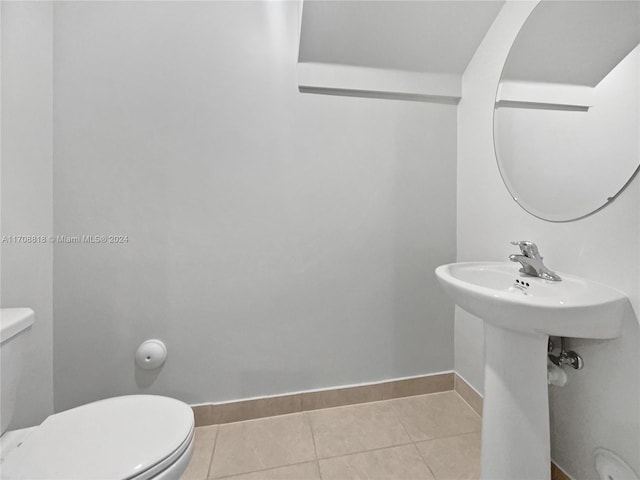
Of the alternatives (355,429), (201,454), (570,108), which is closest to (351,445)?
(355,429)

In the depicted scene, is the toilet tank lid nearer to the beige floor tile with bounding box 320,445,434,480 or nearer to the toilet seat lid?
the toilet seat lid

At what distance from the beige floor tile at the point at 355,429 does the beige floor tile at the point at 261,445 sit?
2.4 inches

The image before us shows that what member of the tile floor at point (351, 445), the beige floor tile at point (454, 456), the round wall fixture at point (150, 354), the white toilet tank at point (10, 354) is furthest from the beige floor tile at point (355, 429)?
the white toilet tank at point (10, 354)

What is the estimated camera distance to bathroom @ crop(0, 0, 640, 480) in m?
1.03

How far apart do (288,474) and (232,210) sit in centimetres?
113

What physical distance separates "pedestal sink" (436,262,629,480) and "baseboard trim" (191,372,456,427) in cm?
58

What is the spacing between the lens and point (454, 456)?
1052 mm

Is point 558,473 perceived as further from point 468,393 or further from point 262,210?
point 262,210

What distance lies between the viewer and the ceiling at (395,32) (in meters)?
1.15

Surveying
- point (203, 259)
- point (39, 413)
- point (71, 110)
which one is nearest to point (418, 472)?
point (203, 259)

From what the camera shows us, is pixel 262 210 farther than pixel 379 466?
Yes

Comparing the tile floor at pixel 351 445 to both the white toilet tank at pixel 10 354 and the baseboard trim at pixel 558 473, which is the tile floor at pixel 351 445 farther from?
the white toilet tank at pixel 10 354

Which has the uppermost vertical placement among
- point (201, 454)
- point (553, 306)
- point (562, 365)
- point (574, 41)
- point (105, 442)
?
point (574, 41)

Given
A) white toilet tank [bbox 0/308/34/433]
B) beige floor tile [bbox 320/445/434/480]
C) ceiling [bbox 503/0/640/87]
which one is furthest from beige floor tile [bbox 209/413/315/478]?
ceiling [bbox 503/0/640/87]
